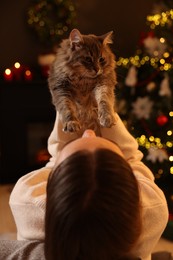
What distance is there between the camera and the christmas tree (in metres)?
2.91

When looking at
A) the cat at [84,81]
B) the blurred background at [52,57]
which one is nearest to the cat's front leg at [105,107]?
the cat at [84,81]

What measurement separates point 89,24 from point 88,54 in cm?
267

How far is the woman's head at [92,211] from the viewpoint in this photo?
2.46 ft

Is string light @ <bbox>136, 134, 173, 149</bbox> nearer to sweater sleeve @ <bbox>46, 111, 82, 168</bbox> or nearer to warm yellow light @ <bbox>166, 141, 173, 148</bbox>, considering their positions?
warm yellow light @ <bbox>166, 141, 173, 148</bbox>

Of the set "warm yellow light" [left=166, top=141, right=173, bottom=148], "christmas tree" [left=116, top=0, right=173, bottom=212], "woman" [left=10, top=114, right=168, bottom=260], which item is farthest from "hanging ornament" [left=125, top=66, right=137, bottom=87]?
"woman" [left=10, top=114, right=168, bottom=260]

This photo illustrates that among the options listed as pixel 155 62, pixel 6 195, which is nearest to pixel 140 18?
pixel 155 62

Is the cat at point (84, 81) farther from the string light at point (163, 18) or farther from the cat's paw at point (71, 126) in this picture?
the string light at point (163, 18)

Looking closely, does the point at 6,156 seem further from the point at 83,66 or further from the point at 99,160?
the point at 99,160

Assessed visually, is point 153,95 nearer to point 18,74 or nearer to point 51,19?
point 18,74

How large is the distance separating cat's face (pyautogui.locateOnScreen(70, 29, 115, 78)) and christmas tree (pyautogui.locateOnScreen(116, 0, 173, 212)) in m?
1.53

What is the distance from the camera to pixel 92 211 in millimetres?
747

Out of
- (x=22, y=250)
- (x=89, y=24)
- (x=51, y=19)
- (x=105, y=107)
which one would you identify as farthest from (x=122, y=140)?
(x=89, y=24)

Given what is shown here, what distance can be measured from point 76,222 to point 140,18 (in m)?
3.67

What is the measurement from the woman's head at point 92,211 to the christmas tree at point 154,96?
2089mm
